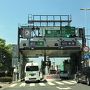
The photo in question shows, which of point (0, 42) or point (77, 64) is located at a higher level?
point (0, 42)

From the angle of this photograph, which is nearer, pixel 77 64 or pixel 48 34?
pixel 48 34

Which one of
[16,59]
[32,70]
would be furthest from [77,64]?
[32,70]

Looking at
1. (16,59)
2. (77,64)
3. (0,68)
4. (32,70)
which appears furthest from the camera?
(0,68)

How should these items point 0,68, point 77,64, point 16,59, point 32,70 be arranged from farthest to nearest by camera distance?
1. point 0,68
2. point 77,64
3. point 16,59
4. point 32,70

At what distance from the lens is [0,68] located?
88188 millimetres

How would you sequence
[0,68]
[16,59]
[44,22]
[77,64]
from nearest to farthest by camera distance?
[16,59] < [44,22] < [77,64] < [0,68]

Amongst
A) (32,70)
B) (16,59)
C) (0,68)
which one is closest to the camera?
(32,70)

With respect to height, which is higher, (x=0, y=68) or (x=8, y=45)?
(x=8, y=45)

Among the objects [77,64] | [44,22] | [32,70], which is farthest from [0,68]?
[32,70]

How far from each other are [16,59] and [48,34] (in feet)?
21.3

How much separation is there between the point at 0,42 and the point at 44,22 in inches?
1123

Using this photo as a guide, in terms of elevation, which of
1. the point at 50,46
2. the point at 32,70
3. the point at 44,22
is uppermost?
the point at 44,22

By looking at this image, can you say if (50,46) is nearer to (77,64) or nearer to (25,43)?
(25,43)

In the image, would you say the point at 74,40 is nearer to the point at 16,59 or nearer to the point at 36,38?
the point at 36,38
